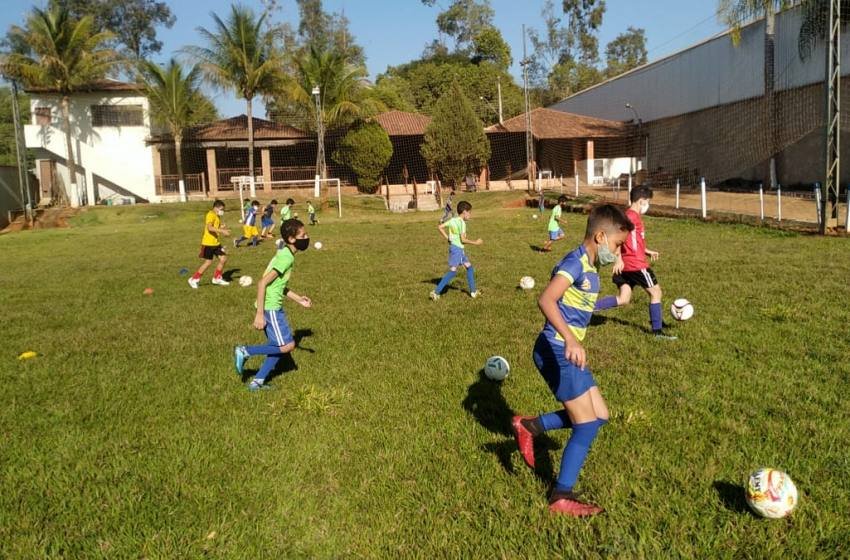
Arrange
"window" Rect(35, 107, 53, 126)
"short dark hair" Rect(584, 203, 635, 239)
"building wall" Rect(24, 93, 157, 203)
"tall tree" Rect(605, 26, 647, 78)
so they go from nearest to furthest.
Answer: "short dark hair" Rect(584, 203, 635, 239) → "window" Rect(35, 107, 53, 126) → "building wall" Rect(24, 93, 157, 203) → "tall tree" Rect(605, 26, 647, 78)

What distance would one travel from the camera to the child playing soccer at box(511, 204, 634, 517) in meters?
3.50

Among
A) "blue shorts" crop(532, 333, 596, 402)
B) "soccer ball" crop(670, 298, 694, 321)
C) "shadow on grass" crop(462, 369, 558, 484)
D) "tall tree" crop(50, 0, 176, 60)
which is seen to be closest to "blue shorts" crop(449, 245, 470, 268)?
"soccer ball" crop(670, 298, 694, 321)

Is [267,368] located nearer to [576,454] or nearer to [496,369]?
[496,369]

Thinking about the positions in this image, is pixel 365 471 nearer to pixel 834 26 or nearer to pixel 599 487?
pixel 599 487

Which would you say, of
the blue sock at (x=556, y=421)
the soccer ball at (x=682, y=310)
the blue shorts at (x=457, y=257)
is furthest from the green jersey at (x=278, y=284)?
the blue shorts at (x=457, y=257)

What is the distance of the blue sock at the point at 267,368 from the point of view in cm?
581

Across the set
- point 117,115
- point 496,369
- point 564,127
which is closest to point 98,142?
point 117,115

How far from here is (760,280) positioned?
993 centimetres

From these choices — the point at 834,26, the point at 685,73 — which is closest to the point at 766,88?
the point at 685,73

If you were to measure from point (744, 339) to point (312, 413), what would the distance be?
14.2 ft

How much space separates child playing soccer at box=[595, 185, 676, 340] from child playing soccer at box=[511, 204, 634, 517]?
353 cm

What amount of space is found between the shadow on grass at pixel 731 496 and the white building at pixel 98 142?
3787 centimetres

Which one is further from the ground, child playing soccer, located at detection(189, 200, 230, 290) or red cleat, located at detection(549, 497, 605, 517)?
child playing soccer, located at detection(189, 200, 230, 290)

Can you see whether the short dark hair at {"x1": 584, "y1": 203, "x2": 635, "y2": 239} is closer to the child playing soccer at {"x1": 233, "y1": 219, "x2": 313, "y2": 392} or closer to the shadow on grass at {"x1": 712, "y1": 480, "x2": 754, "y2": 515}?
the shadow on grass at {"x1": 712, "y1": 480, "x2": 754, "y2": 515}
